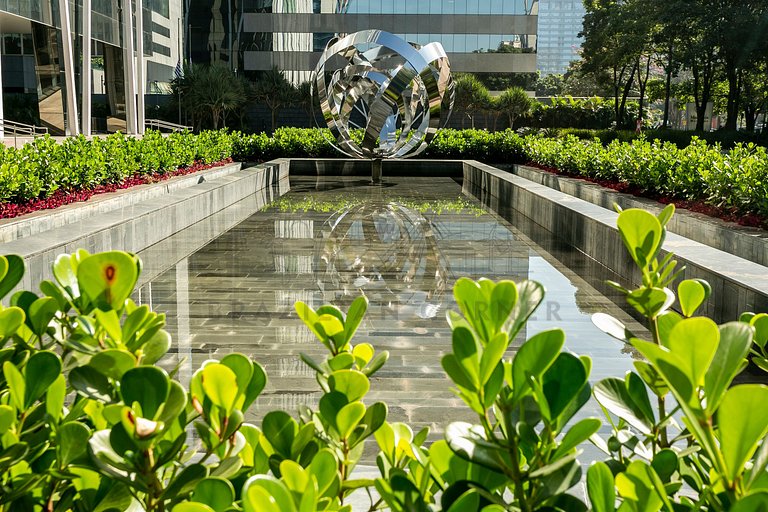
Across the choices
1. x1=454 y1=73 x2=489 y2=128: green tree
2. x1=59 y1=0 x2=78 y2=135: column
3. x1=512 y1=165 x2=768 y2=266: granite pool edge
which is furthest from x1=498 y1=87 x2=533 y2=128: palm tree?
x1=512 y1=165 x2=768 y2=266: granite pool edge

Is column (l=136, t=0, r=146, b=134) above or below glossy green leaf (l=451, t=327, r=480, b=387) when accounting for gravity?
above

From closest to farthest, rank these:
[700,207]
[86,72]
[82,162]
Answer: [700,207] → [82,162] → [86,72]

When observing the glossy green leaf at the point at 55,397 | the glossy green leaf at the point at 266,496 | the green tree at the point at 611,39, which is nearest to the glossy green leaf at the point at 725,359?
the glossy green leaf at the point at 266,496

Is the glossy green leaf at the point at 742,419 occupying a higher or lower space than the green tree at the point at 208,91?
lower

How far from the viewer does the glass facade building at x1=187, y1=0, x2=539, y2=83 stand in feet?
172

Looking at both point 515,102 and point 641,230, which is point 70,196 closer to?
point 641,230

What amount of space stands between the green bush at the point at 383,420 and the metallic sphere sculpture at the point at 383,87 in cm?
1857

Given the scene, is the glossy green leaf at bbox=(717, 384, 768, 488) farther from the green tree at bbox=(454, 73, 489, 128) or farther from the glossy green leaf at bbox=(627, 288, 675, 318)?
the green tree at bbox=(454, 73, 489, 128)

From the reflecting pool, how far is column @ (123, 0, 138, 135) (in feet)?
77.6

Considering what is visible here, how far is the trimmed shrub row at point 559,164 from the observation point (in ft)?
32.4

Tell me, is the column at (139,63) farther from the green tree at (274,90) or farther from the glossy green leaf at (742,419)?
the glossy green leaf at (742,419)

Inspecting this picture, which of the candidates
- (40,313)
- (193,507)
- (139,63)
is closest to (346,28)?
(139,63)

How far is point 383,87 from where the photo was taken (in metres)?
20.7

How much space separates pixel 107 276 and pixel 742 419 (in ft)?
2.37
